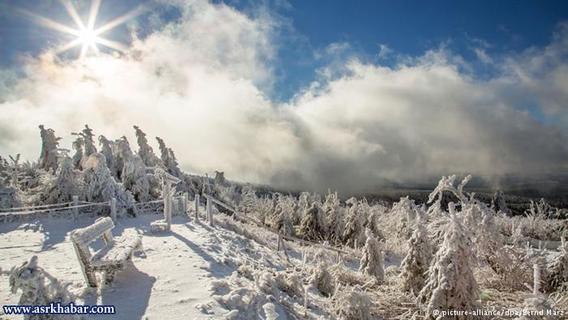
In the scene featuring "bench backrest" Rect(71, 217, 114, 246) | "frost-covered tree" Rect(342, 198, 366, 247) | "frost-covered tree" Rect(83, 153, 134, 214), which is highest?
"frost-covered tree" Rect(83, 153, 134, 214)

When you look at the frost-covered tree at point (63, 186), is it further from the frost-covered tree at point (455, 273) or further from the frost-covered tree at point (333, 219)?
the frost-covered tree at point (333, 219)

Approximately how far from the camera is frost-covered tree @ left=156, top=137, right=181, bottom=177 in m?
38.4

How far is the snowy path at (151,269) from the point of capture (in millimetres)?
7461

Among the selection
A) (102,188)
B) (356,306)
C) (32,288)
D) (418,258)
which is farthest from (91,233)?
(102,188)

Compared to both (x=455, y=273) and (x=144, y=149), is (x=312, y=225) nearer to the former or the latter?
(x=144, y=149)

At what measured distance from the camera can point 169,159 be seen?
3872 centimetres

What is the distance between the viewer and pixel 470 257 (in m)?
7.11

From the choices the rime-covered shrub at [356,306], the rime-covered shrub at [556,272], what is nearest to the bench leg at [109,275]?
the rime-covered shrub at [356,306]

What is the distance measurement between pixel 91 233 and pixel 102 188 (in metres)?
12.5

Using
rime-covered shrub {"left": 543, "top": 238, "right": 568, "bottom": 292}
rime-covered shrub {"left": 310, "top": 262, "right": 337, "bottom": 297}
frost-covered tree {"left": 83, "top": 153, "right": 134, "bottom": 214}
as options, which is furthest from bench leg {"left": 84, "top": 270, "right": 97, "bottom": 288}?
frost-covered tree {"left": 83, "top": 153, "right": 134, "bottom": 214}

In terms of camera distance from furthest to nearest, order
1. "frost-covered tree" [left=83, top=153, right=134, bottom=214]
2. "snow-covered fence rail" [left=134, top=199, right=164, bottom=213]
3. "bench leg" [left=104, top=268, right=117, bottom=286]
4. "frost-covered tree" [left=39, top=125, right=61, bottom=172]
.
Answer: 1. "frost-covered tree" [left=39, top=125, right=61, bottom=172]
2. "snow-covered fence rail" [left=134, top=199, right=164, bottom=213]
3. "frost-covered tree" [left=83, top=153, right=134, bottom=214]
4. "bench leg" [left=104, top=268, right=117, bottom=286]

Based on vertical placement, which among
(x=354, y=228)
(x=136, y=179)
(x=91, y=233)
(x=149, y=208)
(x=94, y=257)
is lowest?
(x=354, y=228)

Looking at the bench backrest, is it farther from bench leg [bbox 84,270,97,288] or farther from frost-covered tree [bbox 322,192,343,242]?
frost-covered tree [bbox 322,192,343,242]

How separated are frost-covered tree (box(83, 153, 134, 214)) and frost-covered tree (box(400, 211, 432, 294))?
49.3 ft
